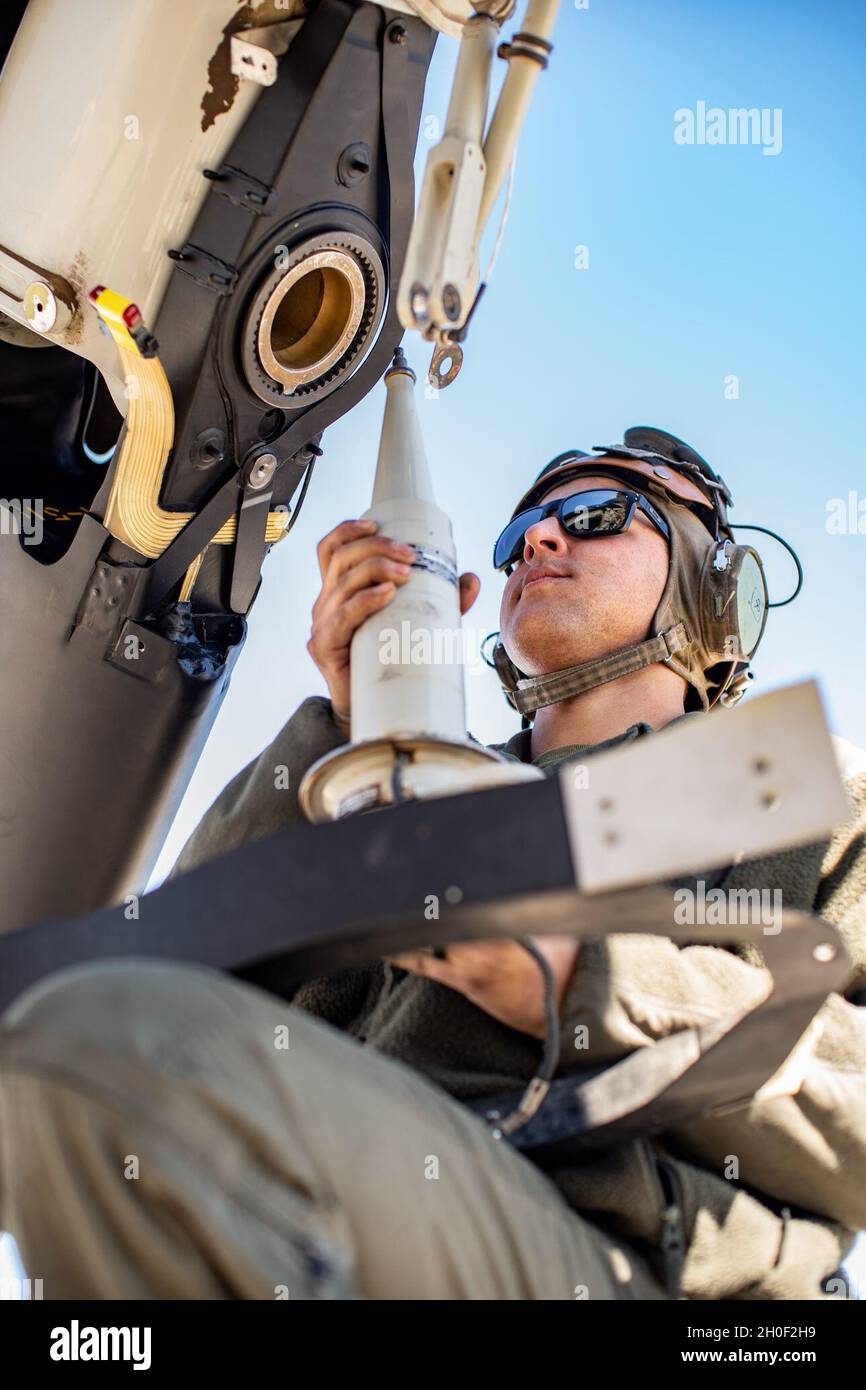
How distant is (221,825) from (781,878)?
1244mm

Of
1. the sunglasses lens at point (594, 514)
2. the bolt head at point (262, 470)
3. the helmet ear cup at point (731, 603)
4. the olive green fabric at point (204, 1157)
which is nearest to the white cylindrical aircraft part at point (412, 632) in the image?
the bolt head at point (262, 470)

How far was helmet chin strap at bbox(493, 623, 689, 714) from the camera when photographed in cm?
425

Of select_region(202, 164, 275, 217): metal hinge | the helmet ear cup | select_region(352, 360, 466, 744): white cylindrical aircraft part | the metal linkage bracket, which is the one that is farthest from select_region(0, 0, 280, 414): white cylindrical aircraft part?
the metal linkage bracket

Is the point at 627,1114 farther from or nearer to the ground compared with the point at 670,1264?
farther from the ground

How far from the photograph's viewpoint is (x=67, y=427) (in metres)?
4.48

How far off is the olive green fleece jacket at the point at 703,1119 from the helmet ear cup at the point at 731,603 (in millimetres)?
1954

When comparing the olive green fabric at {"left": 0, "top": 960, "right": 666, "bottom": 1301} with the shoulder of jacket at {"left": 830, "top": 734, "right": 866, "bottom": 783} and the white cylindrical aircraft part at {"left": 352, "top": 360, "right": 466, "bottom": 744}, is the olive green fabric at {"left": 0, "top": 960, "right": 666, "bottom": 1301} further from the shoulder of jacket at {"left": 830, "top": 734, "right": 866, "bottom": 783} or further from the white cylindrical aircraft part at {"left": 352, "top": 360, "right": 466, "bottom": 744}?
the shoulder of jacket at {"left": 830, "top": 734, "right": 866, "bottom": 783}

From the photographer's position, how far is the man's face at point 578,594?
4.32 m

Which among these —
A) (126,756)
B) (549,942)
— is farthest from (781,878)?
(126,756)

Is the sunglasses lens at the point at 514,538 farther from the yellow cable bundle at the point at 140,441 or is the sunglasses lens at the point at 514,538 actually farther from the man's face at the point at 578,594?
the yellow cable bundle at the point at 140,441

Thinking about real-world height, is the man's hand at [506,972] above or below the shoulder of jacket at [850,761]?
below

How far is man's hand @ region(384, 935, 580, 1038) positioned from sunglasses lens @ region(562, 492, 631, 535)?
2413mm

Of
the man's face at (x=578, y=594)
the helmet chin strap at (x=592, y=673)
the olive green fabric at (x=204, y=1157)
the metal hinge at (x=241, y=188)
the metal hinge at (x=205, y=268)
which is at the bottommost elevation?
the olive green fabric at (x=204, y=1157)
